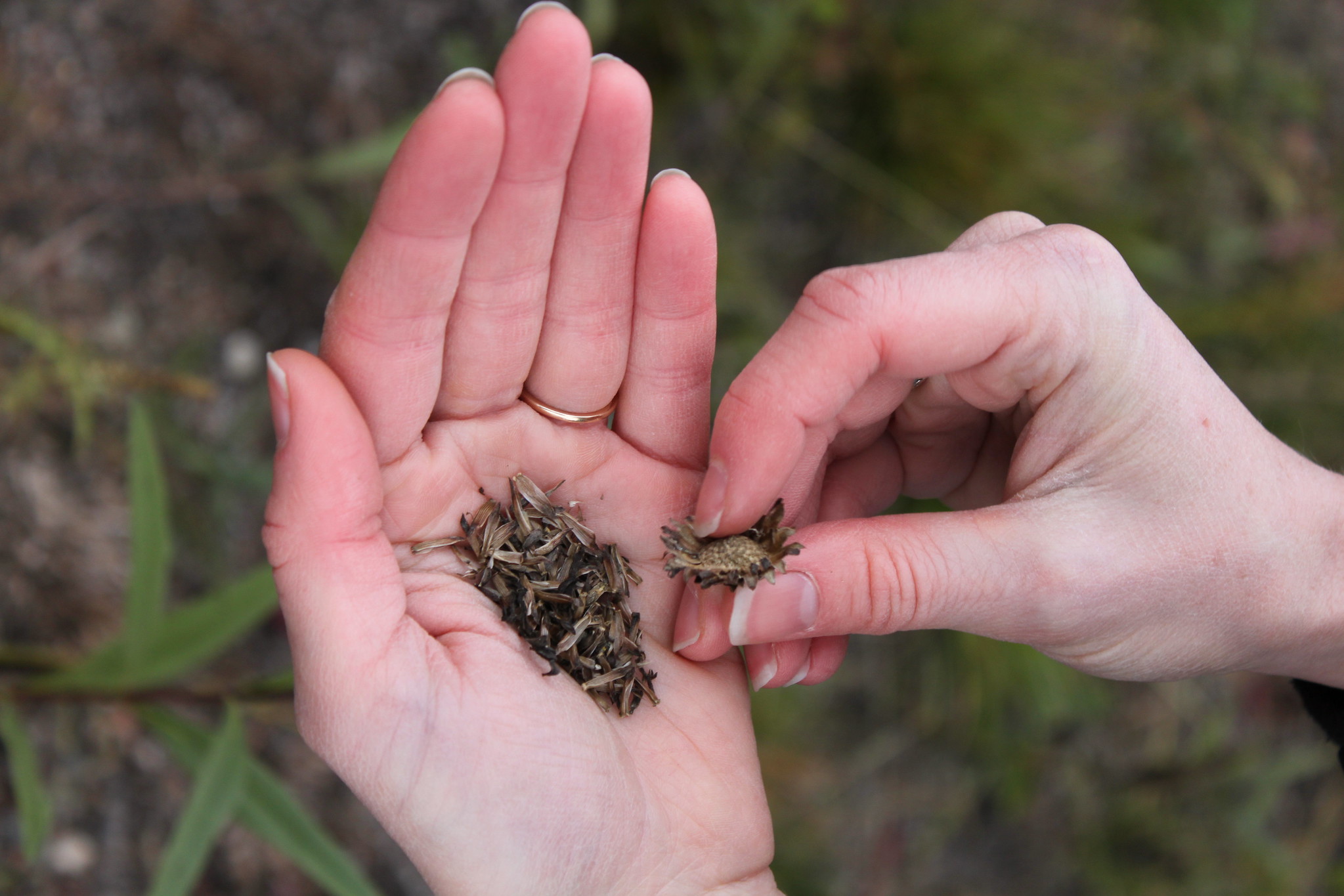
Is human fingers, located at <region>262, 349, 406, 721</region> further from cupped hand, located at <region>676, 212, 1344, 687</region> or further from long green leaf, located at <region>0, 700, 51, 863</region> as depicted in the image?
long green leaf, located at <region>0, 700, 51, 863</region>

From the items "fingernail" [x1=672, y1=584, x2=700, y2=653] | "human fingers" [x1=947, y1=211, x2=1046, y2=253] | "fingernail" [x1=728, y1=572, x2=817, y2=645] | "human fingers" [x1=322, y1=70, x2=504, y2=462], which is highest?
"human fingers" [x1=947, y1=211, x2=1046, y2=253]

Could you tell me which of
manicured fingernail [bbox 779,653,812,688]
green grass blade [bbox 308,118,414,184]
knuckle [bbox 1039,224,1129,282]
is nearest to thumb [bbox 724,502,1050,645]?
manicured fingernail [bbox 779,653,812,688]

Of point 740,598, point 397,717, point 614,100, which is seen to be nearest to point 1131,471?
point 740,598

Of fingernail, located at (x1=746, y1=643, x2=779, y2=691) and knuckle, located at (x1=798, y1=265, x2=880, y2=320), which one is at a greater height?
knuckle, located at (x1=798, y1=265, x2=880, y2=320)

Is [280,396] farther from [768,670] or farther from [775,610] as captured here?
[768,670]

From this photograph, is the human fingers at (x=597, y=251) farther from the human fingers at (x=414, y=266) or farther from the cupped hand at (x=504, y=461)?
the human fingers at (x=414, y=266)

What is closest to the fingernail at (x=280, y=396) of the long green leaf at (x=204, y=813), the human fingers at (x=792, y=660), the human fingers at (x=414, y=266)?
the human fingers at (x=414, y=266)
